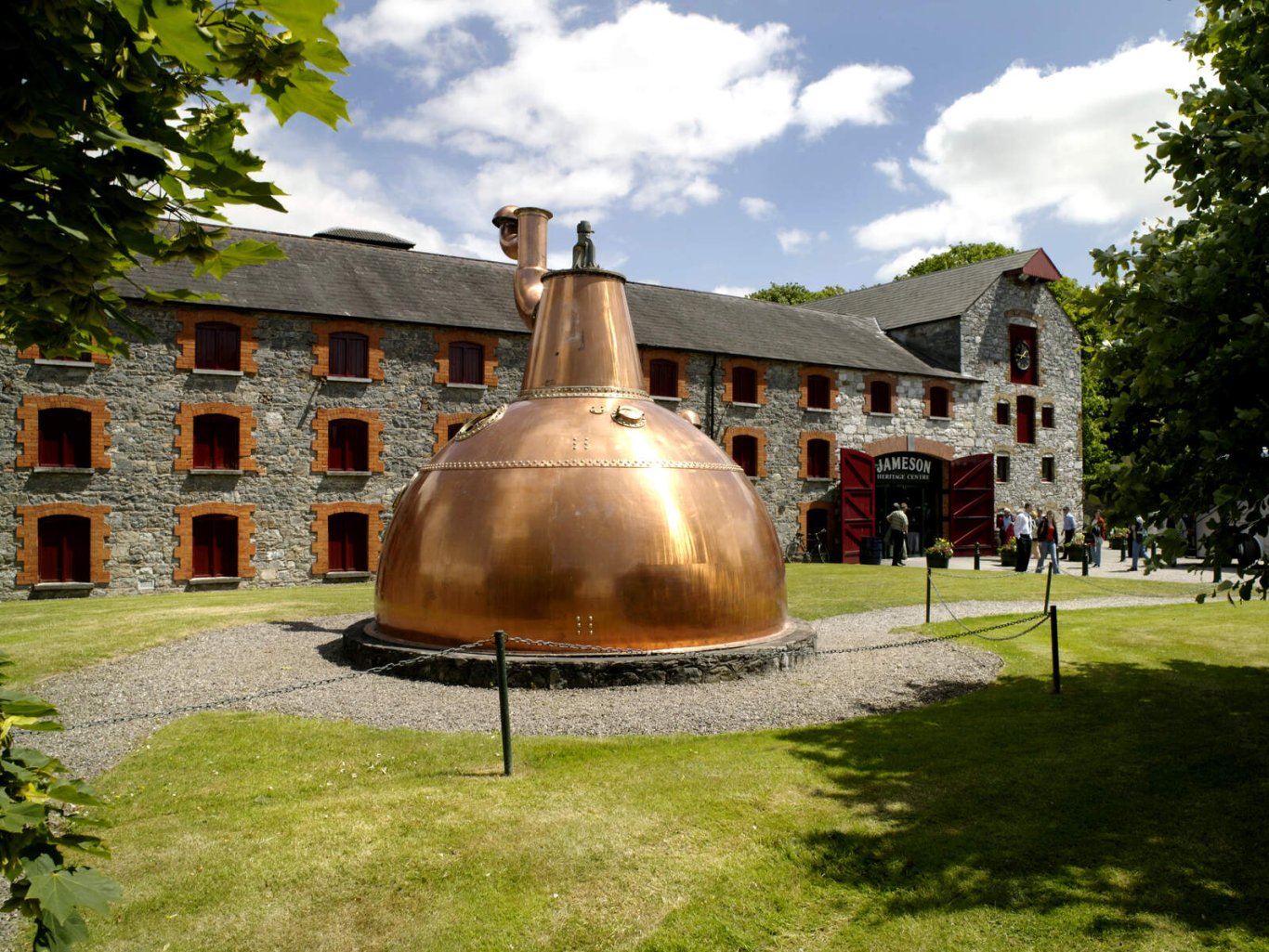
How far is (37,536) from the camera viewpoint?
20.5 m

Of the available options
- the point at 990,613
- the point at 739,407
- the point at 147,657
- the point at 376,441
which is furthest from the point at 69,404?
the point at 990,613

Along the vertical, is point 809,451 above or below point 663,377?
below

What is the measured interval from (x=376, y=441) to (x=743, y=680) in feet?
54.6

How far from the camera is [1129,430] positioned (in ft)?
136

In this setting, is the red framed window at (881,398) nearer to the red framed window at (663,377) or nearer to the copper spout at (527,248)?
the red framed window at (663,377)

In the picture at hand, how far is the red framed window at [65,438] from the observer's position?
20766 millimetres

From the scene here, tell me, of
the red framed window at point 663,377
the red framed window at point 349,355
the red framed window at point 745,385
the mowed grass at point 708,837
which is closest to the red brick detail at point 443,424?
the red framed window at point 349,355

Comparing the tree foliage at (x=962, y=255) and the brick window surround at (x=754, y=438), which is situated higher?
the tree foliage at (x=962, y=255)

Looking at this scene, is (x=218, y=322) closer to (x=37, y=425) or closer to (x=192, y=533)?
(x=37, y=425)

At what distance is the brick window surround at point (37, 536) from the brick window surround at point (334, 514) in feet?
15.4

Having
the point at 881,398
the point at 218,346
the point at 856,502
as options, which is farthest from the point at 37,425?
the point at 881,398

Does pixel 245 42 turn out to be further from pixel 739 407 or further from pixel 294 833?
pixel 739 407

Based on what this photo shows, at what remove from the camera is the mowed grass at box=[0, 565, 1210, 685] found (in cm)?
1222

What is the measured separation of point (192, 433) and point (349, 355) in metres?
4.38
